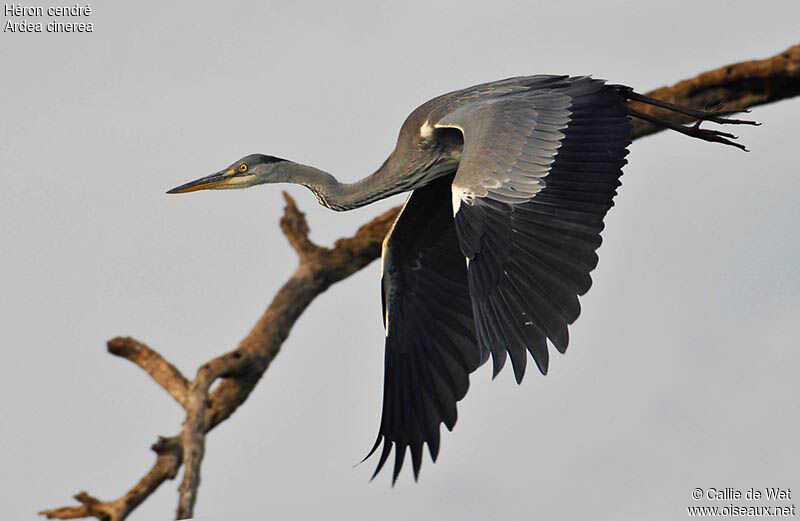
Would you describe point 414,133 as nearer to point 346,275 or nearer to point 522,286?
point 522,286

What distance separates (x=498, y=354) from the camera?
7680 mm

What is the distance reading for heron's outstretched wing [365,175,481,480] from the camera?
974cm

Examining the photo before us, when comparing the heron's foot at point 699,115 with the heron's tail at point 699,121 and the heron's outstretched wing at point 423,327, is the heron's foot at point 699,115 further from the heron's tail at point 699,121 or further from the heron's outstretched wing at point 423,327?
the heron's outstretched wing at point 423,327

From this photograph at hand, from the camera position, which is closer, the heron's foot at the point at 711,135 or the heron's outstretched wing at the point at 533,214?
the heron's outstretched wing at the point at 533,214

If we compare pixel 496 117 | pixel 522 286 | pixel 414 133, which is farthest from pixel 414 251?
pixel 522 286

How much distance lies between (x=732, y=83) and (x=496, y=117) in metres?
3.96

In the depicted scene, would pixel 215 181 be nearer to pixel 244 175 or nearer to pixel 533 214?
pixel 244 175

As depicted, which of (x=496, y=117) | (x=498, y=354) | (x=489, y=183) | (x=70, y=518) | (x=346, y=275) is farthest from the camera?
(x=346, y=275)

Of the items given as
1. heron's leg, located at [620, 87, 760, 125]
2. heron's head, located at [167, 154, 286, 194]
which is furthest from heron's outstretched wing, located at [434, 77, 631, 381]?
heron's head, located at [167, 154, 286, 194]

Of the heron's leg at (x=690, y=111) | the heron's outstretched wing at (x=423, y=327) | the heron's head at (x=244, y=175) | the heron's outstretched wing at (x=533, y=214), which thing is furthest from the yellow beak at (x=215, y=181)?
the heron's leg at (x=690, y=111)

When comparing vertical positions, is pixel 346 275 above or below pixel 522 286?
above

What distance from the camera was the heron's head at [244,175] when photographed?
9.88 metres

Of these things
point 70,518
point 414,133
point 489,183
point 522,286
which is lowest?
point 70,518

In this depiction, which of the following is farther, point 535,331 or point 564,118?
point 564,118
